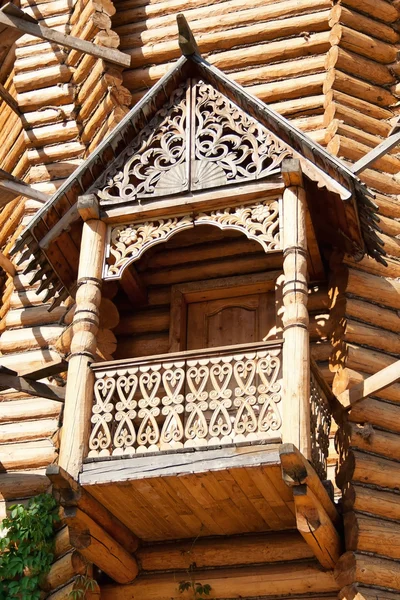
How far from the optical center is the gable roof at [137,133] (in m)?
12.1

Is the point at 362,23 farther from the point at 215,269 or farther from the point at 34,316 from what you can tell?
the point at 34,316

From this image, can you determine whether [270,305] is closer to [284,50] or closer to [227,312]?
[227,312]

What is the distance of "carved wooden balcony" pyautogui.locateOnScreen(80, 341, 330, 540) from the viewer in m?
11.0

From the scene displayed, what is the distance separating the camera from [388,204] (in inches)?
564

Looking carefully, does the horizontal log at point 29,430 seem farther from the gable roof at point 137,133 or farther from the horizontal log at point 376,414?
the horizontal log at point 376,414

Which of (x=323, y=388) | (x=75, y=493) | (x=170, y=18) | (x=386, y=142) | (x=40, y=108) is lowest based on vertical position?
(x=75, y=493)

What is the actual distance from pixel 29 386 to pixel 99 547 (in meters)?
2.14

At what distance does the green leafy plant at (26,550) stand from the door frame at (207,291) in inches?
90.4

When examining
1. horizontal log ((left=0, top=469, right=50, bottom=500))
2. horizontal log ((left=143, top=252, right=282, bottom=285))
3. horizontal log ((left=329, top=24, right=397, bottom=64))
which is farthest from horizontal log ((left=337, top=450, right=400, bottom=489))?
horizontal log ((left=329, top=24, right=397, bottom=64))

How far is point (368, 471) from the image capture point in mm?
12125

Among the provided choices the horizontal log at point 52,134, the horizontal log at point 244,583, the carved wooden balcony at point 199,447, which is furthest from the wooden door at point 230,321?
the horizontal log at point 52,134

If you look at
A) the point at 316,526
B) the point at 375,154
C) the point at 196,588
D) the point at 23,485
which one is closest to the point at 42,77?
the point at 375,154

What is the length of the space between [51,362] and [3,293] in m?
2.25

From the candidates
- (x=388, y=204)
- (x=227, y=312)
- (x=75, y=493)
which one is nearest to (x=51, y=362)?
(x=227, y=312)
